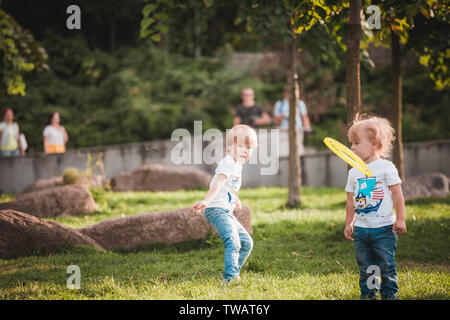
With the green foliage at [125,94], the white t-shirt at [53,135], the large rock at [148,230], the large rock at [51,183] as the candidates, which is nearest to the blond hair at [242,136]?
the large rock at [148,230]

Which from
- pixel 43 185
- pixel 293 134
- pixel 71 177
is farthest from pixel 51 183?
pixel 293 134

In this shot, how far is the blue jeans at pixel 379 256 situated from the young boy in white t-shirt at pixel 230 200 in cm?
110

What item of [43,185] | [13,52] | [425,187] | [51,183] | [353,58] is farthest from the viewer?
[51,183]

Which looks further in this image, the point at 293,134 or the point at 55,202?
the point at 293,134

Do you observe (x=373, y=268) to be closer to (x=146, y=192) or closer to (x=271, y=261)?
(x=271, y=261)

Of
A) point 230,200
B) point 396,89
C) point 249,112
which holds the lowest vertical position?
point 230,200

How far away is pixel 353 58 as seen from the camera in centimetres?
575

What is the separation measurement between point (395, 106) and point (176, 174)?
5547 mm

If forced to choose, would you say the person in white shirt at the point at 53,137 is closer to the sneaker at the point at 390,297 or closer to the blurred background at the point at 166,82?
the blurred background at the point at 166,82

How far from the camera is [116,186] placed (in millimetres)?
11500

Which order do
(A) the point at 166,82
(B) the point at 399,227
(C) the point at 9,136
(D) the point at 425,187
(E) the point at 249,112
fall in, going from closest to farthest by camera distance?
(B) the point at 399,227, (D) the point at 425,187, (E) the point at 249,112, (C) the point at 9,136, (A) the point at 166,82

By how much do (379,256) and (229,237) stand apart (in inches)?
50.5

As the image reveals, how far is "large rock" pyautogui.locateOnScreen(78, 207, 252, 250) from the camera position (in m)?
5.88

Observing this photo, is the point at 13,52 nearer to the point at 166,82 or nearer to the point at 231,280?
the point at 231,280
